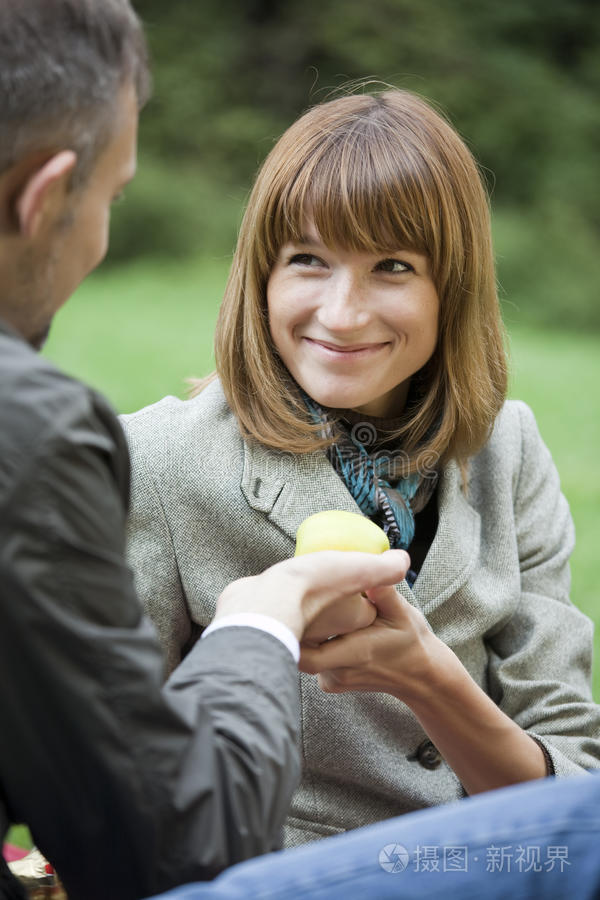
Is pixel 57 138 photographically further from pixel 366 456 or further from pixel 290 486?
pixel 366 456

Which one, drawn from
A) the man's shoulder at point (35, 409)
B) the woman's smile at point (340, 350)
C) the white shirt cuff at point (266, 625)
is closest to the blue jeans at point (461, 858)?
the white shirt cuff at point (266, 625)

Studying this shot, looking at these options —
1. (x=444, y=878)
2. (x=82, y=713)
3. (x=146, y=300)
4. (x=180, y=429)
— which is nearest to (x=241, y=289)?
(x=180, y=429)

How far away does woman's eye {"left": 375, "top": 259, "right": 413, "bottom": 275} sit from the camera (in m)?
1.99

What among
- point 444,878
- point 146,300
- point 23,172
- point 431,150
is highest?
point 23,172

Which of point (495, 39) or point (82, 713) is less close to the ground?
point (82, 713)

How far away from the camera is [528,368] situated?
7512mm

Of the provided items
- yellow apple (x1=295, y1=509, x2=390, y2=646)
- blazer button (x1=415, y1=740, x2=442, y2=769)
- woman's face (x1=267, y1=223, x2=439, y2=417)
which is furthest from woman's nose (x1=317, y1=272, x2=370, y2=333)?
blazer button (x1=415, y1=740, x2=442, y2=769)

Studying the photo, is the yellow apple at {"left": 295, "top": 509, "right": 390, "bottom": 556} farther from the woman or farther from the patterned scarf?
the patterned scarf

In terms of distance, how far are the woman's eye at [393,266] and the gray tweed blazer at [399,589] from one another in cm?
36

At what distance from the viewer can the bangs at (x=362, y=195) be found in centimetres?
190

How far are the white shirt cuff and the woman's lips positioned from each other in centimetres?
72

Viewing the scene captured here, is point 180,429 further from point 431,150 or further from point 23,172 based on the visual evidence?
point 23,172

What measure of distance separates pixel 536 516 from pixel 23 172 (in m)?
1.39

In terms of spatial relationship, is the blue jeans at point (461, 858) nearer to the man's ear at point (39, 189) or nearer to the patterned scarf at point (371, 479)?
the man's ear at point (39, 189)
